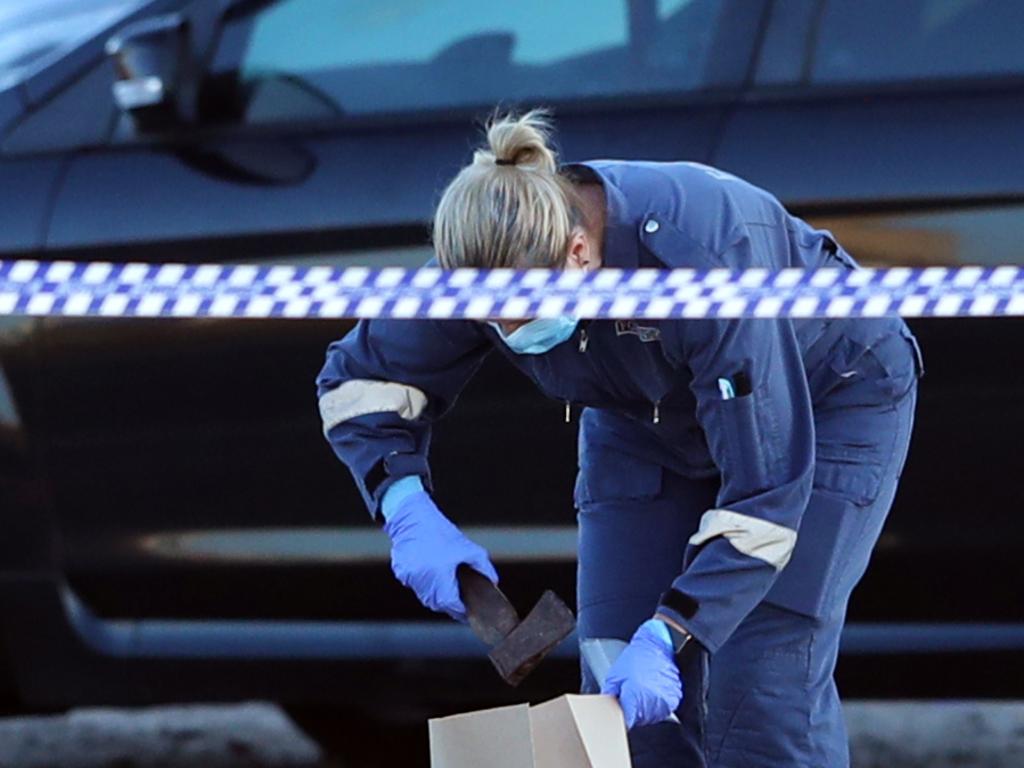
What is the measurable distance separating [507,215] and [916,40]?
138cm

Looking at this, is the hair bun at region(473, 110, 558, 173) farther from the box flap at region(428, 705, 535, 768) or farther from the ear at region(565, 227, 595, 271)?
the box flap at region(428, 705, 535, 768)

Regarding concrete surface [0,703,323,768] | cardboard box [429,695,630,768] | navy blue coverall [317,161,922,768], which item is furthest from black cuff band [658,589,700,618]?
concrete surface [0,703,323,768]

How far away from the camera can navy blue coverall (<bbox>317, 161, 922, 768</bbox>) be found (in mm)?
2658

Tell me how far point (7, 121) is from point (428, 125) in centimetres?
75

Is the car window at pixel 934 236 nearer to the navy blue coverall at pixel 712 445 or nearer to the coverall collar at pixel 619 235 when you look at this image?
the navy blue coverall at pixel 712 445

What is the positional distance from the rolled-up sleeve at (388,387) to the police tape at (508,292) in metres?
0.11

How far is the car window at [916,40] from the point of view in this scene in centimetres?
365

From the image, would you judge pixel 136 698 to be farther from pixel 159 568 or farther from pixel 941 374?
pixel 941 374

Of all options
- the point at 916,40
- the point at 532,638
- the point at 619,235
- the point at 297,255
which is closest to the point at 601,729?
the point at 532,638

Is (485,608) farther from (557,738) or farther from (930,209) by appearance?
(930,209)

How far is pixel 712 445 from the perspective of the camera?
2693mm

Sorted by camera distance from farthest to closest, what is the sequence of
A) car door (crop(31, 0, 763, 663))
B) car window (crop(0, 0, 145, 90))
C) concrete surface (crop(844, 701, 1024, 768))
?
concrete surface (crop(844, 701, 1024, 768)) < car window (crop(0, 0, 145, 90)) < car door (crop(31, 0, 763, 663))

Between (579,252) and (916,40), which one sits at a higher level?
(579,252)

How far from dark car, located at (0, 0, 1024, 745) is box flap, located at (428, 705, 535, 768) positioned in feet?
4.42
